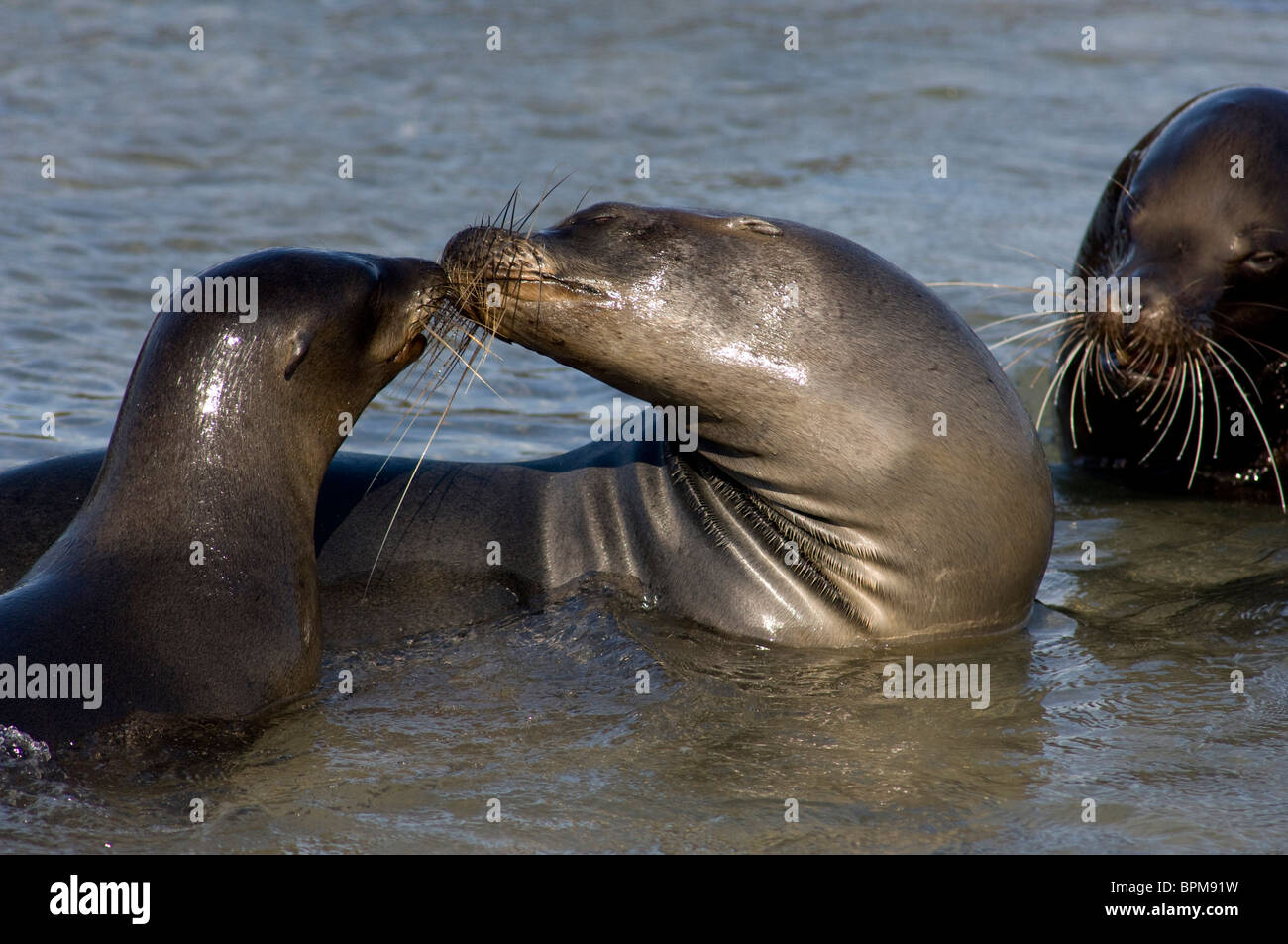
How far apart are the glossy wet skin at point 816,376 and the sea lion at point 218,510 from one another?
37cm

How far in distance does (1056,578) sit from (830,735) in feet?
5.59

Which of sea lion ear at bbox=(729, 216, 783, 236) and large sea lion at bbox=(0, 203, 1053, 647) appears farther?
sea lion ear at bbox=(729, 216, 783, 236)

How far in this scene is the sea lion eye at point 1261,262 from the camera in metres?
6.26

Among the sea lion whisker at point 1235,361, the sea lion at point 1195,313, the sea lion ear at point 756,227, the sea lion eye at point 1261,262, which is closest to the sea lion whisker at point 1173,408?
the sea lion at point 1195,313

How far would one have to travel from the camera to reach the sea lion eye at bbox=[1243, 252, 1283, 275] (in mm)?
6262

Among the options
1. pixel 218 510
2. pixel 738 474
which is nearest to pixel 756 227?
pixel 738 474

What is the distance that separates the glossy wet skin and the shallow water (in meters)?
0.31

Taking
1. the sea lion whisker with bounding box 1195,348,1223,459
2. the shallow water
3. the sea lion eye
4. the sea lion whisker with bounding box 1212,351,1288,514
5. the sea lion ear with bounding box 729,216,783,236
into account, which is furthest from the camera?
the sea lion whisker with bounding box 1212,351,1288,514

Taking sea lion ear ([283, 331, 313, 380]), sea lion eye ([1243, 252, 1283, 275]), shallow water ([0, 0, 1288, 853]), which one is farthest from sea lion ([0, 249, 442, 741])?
sea lion eye ([1243, 252, 1283, 275])

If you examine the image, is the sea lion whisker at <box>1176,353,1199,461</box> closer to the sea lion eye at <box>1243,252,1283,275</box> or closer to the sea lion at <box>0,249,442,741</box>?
the sea lion eye at <box>1243,252,1283,275</box>

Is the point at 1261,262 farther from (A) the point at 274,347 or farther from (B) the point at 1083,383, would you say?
(A) the point at 274,347

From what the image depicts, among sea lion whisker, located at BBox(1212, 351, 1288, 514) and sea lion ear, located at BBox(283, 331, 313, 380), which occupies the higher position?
sea lion ear, located at BBox(283, 331, 313, 380)

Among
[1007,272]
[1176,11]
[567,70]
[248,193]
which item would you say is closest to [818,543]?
[1007,272]

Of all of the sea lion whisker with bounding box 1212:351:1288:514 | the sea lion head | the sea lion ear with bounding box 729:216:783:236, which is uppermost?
the sea lion ear with bounding box 729:216:783:236
